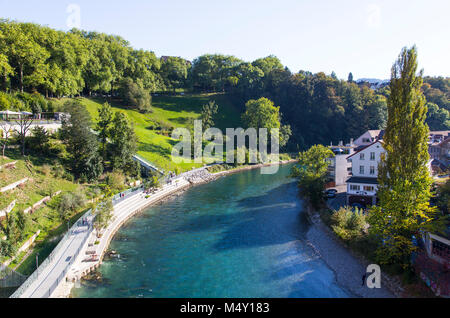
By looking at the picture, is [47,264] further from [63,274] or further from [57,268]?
[63,274]

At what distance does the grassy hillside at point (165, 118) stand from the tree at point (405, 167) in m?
43.7

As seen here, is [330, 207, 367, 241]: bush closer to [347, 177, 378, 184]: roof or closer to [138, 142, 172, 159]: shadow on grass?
[347, 177, 378, 184]: roof

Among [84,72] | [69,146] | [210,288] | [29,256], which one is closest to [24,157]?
[69,146]

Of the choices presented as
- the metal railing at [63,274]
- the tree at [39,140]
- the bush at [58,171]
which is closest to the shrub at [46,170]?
the bush at [58,171]

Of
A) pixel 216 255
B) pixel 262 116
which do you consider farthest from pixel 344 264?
pixel 262 116

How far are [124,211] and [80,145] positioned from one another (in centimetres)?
1421

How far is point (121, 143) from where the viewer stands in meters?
52.9

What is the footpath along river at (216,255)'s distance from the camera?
78.2ft

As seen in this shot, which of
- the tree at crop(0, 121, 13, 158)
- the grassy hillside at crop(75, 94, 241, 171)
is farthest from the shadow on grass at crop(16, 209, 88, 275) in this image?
the grassy hillside at crop(75, 94, 241, 171)

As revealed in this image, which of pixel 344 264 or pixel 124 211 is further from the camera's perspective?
pixel 124 211

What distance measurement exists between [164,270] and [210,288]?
16.7 ft

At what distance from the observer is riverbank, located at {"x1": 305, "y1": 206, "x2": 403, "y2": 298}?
23062 millimetres

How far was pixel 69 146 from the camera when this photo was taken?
47531 mm

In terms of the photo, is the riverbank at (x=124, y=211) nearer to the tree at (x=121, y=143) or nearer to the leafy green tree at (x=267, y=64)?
the tree at (x=121, y=143)
